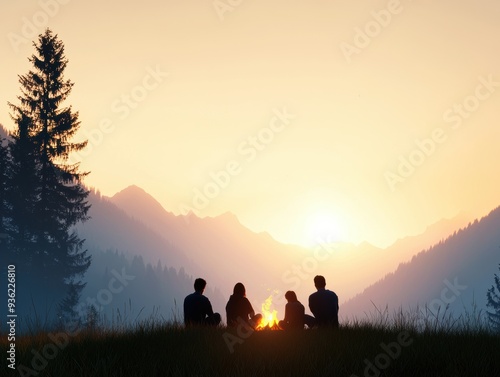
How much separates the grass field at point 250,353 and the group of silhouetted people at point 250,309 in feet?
8.60

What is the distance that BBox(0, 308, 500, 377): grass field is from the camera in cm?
669

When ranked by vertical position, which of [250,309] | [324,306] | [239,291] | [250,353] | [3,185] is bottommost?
[250,353]

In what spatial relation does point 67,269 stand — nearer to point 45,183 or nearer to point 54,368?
point 45,183

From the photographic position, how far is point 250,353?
7473 millimetres

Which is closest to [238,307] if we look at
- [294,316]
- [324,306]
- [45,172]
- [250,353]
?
[294,316]

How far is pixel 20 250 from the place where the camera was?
4031cm

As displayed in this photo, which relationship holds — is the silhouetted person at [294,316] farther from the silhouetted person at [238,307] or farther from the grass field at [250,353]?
the grass field at [250,353]

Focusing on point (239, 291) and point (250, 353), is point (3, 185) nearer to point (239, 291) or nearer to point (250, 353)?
point (239, 291)

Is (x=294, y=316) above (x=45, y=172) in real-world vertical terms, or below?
below

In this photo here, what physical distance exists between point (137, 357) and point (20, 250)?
36.8 metres

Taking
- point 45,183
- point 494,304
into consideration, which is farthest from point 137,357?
point 494,304

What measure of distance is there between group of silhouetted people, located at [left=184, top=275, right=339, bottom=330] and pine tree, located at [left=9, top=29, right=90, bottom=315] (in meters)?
28.1

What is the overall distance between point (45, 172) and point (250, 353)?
115 ft

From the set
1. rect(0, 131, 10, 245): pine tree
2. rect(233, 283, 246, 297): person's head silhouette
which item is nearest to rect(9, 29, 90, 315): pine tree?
rect(0, 131, 10, 245): pine tree
